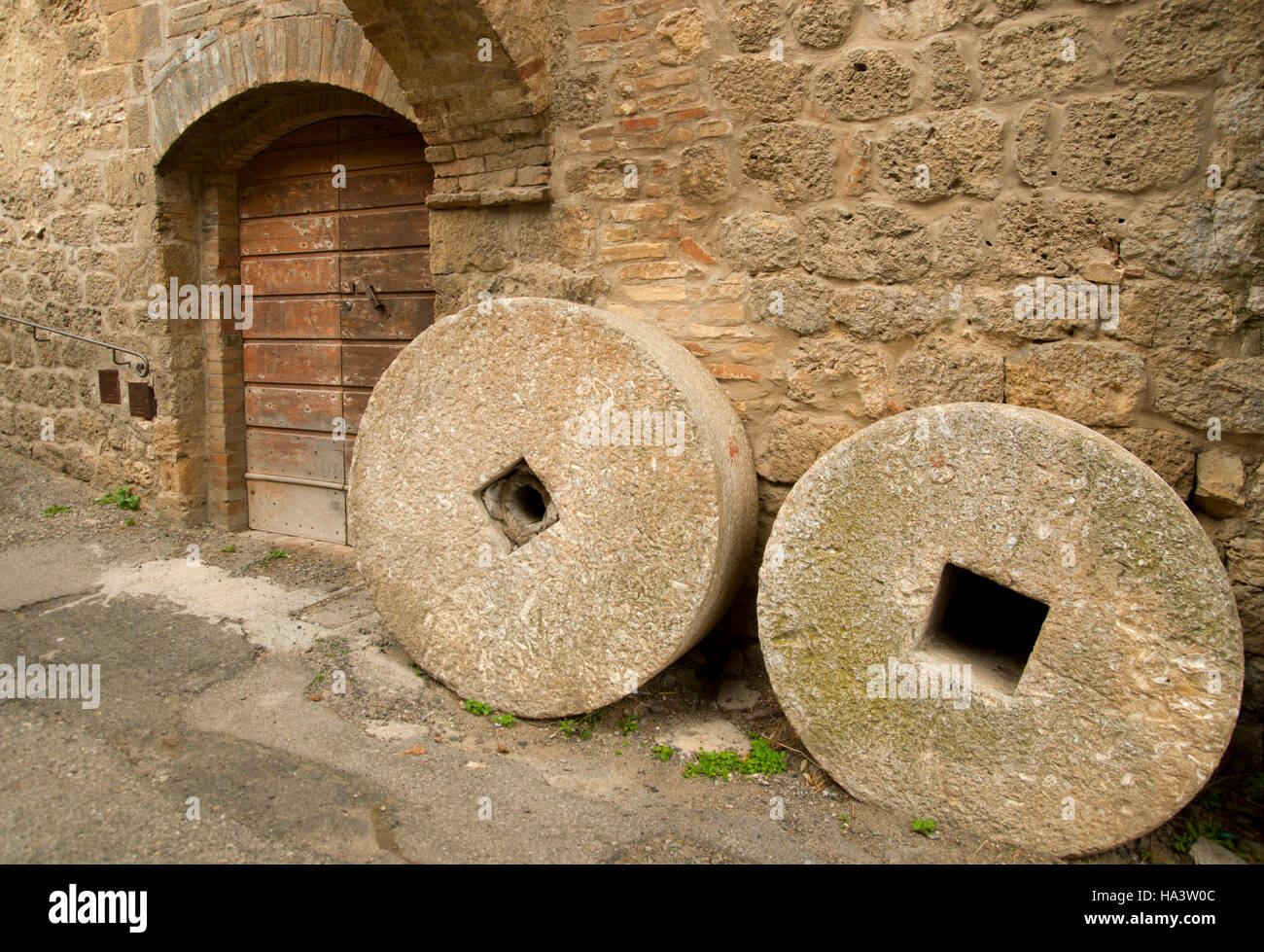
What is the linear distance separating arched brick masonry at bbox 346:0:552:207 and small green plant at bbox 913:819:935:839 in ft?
7.86

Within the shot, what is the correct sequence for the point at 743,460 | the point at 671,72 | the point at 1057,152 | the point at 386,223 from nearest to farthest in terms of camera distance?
the point at 1057,152
the point at 743,460
the point at 671,72
the point at 386,223

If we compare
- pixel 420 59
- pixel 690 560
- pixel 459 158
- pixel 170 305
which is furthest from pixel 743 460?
pixel 170 305

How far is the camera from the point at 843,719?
2162 mm

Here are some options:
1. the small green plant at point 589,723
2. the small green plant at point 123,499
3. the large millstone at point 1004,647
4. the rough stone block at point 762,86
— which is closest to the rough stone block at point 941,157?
the rough stone block at point 762,86

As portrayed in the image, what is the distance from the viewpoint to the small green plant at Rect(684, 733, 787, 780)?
236 centimetres

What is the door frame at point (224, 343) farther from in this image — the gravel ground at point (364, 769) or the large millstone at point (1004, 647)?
the large millstone at point (1004, 647)

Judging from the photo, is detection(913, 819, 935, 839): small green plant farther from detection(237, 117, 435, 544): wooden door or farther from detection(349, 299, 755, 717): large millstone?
detection(237, 117, 435, 544): wooden door

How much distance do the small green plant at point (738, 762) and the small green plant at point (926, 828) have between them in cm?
42

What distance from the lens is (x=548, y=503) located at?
101 inches

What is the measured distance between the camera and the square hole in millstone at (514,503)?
101 inches

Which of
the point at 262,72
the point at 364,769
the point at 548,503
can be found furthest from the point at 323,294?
the point at 364,769

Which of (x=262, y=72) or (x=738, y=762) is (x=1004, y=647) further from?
(x=262, y=72)
